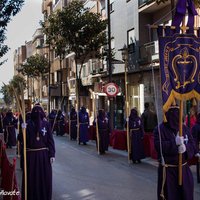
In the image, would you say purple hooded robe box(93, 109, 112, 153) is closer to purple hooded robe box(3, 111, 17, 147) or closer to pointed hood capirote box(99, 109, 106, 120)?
pointed hood capirote box(99, 109, 106, 120)

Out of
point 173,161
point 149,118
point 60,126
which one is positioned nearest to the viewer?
point 173,161

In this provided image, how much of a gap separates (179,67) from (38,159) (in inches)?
127

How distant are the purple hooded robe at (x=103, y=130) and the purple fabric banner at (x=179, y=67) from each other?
818 centimetres

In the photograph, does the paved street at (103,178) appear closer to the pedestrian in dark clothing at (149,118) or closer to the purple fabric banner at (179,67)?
the pedestrian in dark clothing at (149,118)

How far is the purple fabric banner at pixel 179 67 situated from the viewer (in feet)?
17.0

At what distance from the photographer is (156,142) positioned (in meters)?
5.17

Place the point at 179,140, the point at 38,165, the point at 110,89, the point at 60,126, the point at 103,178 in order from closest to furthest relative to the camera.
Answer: the point at 179,140 → the point at 38,165 → the point at 103,178 → the point at 110,89 → the point at 60,126

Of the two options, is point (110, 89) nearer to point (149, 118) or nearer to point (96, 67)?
point (149, 118)

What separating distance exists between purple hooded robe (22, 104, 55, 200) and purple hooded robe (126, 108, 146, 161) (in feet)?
16.2

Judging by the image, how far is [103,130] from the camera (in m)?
13.5

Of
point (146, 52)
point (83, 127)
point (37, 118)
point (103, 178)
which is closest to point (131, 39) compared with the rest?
point (146, 52)

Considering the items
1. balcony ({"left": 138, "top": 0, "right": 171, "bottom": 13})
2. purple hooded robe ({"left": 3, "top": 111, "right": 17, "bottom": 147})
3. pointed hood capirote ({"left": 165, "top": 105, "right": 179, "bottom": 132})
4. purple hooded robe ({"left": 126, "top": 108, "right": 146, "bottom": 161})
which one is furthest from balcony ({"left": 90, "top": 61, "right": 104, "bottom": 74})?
pointed hood capirote ({"left": 165, "top": 105, "right": 179, "bottom": 132})

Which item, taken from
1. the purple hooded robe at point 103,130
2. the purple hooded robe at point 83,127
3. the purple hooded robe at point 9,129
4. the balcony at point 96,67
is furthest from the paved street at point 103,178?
the balcony at point 96,67

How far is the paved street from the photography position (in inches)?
285
